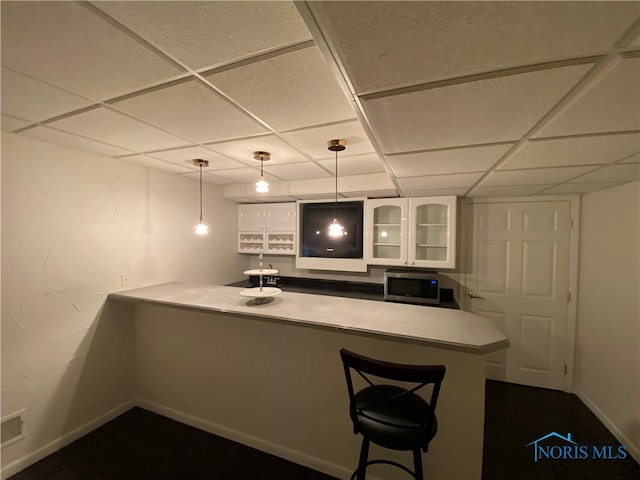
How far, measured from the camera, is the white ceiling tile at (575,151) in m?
1.22

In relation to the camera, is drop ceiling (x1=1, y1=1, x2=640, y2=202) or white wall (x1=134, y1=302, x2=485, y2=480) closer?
drop ceiling (x1=1, y1=1, x2=640, y2=202)

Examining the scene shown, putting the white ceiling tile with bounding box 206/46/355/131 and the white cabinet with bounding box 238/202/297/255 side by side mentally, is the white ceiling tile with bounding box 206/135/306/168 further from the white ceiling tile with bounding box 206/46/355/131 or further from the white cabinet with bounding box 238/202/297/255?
the white cabinet with bounding box 238/202/297/255

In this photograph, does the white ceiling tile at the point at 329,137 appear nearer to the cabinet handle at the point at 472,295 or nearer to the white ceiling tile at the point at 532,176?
the white ceiling tile at the point at 532,176

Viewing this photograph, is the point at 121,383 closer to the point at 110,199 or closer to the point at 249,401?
the point at 249,401

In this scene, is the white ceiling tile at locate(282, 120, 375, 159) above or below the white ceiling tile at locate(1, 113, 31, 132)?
below

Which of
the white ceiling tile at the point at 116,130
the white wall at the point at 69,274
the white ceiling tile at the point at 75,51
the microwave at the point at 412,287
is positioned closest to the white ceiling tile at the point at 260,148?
the white ceiling tile at the point at 116,130

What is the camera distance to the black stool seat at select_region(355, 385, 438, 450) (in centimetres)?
116

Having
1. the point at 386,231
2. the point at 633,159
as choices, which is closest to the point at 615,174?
the point at 633,159

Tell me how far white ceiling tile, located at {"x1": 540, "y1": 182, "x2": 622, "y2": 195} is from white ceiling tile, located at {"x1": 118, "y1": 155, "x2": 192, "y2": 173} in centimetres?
356

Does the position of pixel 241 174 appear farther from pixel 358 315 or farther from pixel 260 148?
pixel 358 315

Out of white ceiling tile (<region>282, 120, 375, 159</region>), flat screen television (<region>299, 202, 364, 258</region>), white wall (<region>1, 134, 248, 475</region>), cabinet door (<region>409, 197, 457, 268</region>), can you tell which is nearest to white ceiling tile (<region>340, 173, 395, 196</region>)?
flat screen television (<region>299, 202, 364, 258</region>)

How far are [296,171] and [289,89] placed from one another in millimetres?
1462

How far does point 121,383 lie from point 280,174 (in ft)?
8.27

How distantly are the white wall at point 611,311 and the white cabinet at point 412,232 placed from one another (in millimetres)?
1260
